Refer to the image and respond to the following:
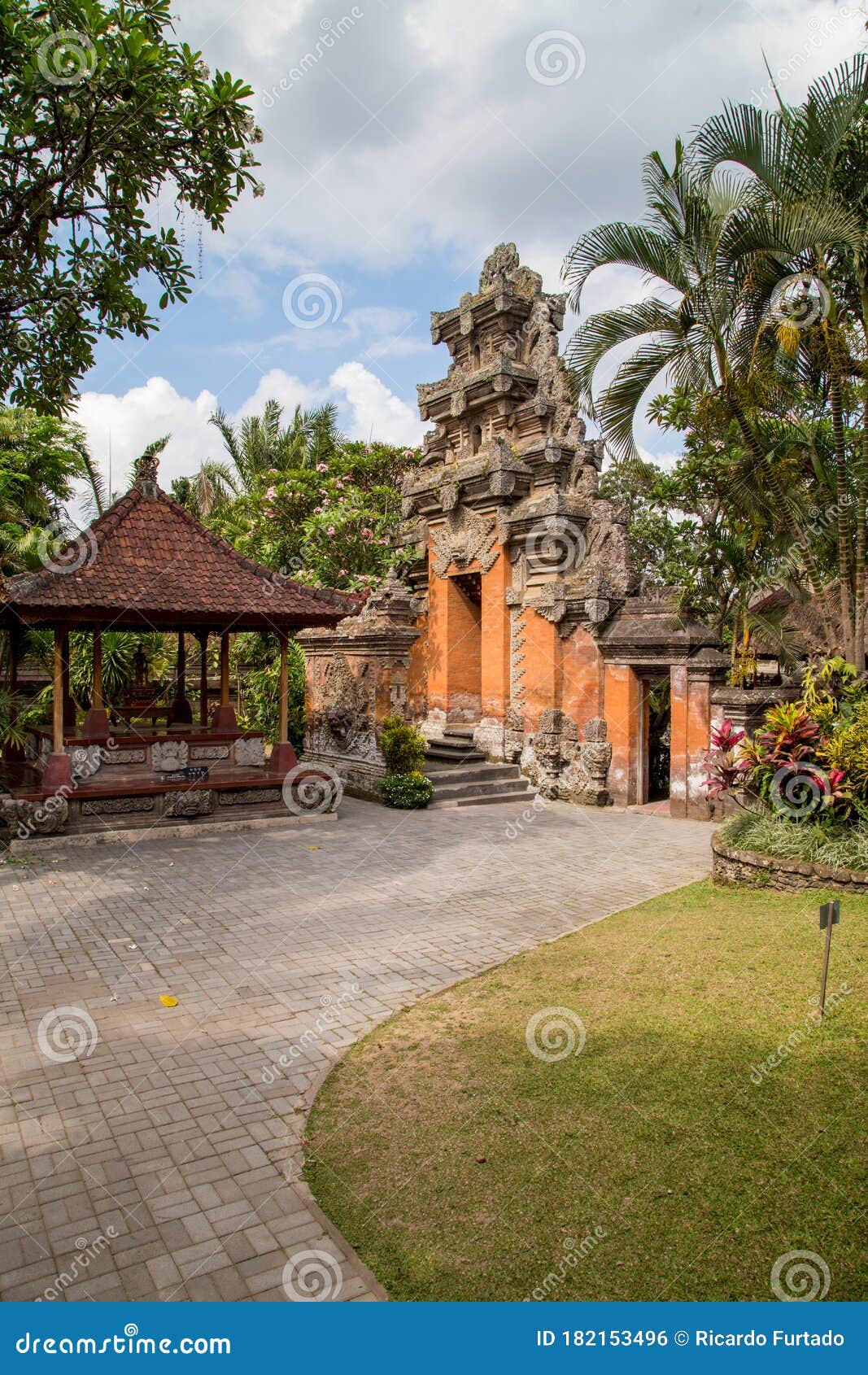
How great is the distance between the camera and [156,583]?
1120cm

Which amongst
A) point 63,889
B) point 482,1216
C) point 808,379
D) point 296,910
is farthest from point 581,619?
point 482,1216

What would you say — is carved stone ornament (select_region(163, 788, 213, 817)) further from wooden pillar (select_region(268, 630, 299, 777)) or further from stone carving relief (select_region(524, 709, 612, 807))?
stone carving relief (select_region(524, 709, 612, 807))

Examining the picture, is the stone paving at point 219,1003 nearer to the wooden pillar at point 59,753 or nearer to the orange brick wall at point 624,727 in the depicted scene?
the wooden pillar at point 59,753

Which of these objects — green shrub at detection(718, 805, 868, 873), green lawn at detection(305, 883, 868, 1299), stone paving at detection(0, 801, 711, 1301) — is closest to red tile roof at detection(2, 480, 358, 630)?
stone paving at detection(0, 801, 711, 1301)

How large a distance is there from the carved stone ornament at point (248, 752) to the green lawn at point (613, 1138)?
299 inches

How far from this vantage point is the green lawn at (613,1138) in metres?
3.03

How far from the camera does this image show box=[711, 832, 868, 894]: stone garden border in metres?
7.24

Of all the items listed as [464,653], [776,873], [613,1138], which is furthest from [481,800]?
[613,1138]

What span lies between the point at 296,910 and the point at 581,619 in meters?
7.49

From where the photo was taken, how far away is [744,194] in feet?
28.3

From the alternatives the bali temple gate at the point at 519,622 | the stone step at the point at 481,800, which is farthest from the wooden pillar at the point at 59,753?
the stone step at the point at 481,800

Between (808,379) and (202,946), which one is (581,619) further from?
(202,946)

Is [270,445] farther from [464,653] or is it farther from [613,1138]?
[613,1138]

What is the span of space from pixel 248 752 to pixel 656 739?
692 centimetres
